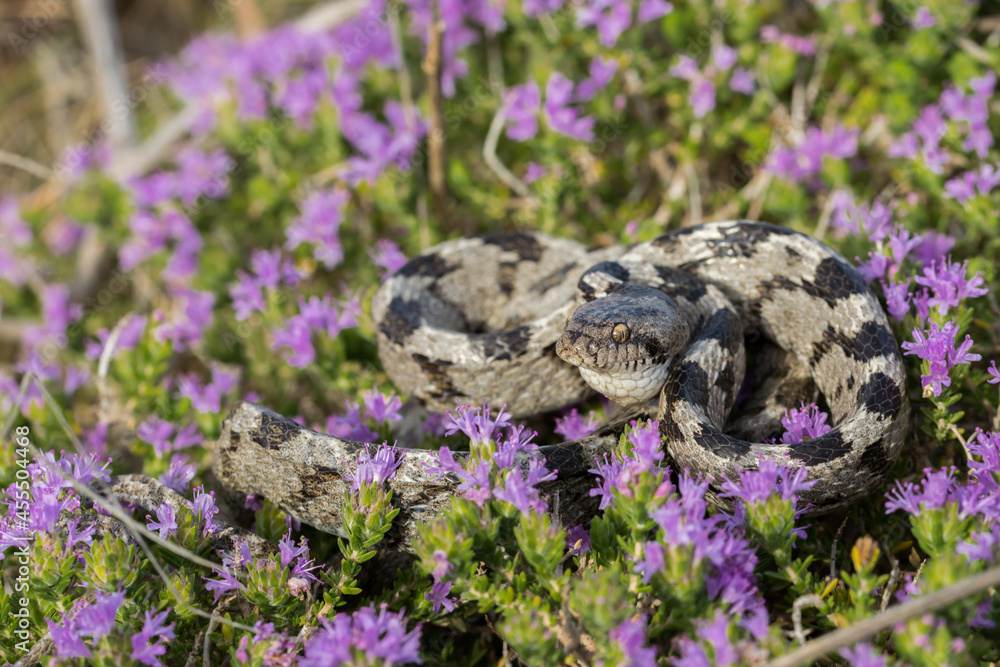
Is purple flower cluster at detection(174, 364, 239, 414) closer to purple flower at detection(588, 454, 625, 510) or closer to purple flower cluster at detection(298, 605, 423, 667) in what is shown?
purple flower cluster at detection(298, 605, 423, 667)

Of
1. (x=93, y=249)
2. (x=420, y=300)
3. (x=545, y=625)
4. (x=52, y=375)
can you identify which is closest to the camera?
(x=545, y=625)

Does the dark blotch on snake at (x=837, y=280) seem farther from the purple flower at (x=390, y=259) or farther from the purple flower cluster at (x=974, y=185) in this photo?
the purple flower at (x=390, y=259)

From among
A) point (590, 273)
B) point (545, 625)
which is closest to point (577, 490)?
point (545, 625)

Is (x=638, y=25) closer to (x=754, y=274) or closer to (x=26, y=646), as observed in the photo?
(x=754, y=274)

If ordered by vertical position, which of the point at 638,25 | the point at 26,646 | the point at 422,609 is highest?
the point at 638,25

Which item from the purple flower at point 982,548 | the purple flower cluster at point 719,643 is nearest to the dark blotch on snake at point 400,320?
the purple flower cluster at point 719,643

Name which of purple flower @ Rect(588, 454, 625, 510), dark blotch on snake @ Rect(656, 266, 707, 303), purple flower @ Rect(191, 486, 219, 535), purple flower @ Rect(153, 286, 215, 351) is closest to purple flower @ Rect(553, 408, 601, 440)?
purple flower @ Rect(588, 454, 625, 510)
